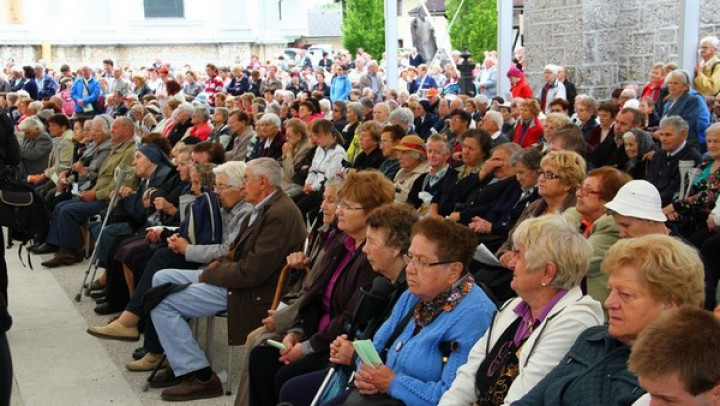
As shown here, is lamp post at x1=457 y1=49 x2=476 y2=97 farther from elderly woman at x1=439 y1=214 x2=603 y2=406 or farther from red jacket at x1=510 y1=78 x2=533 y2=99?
elderly woman at x1=439 y1=214 x2=603 y2=406

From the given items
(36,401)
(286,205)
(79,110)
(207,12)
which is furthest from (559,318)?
(207,12)

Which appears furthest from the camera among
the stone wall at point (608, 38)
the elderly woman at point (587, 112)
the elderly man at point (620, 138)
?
the stone wall at point (608, 38)

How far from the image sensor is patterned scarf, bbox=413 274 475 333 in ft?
12.5

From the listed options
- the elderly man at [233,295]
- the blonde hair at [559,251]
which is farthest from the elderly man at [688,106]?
the blonde hair at [559,251]

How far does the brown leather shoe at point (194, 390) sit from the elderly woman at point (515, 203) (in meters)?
1.93

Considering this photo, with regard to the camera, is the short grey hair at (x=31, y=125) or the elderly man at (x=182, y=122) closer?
the short grey hair at (x=31, y=125)

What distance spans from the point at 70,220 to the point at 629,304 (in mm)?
7077

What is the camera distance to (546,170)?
5438mm

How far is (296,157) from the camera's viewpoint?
9.93 metres

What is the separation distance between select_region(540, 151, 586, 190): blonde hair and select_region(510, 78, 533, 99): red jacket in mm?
7357

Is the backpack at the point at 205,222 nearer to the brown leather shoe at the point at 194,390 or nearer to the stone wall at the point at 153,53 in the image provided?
the brown leather shoe at the point at 194,390

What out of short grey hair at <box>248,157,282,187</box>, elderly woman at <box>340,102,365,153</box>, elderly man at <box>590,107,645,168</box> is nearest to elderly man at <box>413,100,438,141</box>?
elderly woman at <box>340,102,365,153</box>

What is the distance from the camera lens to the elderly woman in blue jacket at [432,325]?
3.69 metres

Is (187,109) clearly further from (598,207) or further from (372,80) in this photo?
(598,207)
